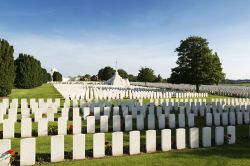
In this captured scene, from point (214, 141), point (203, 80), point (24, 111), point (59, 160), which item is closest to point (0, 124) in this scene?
point (24, 111)

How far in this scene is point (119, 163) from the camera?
6.56 meters

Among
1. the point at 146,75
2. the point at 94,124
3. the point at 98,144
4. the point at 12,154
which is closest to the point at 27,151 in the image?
the point at 12,154

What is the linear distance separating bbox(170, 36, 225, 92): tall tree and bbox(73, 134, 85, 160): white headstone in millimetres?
27626

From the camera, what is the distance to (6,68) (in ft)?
78.8

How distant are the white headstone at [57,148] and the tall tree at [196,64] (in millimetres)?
27940

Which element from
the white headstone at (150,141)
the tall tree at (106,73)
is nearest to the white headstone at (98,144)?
the white headstone at (150,141)

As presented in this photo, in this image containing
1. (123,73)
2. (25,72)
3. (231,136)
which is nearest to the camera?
(231,136)

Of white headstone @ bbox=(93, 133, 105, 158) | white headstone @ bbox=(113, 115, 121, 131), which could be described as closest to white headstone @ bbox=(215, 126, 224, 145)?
white headstone @ bbox=(93, 133, 105, 158)

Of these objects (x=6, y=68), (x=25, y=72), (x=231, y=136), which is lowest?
(x=231, y=136)

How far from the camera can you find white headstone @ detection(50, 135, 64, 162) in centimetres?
654

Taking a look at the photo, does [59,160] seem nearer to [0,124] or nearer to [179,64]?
[0,124]

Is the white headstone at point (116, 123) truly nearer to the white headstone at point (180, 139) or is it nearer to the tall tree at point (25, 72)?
the white headstone at point (180, 139)

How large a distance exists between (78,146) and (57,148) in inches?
19.5

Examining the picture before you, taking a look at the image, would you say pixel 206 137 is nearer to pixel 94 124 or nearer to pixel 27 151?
pixel 94 124
